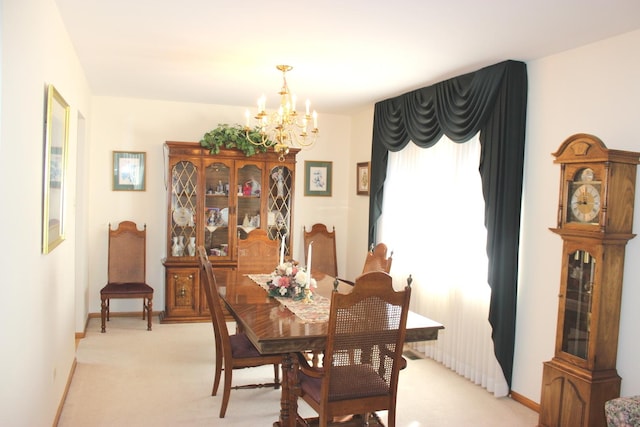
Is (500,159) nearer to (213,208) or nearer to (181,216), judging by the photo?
(213,208)

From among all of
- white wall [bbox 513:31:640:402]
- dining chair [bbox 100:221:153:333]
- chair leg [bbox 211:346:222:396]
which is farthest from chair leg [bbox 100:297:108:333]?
white wall [bbox 513:31:640:402]

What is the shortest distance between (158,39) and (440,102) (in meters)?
2.40

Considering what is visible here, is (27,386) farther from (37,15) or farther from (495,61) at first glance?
(495,61)

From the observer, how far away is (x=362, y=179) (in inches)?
254

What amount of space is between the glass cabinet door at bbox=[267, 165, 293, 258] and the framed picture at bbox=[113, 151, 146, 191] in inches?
59.3

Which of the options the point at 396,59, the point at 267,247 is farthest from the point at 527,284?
the point at 267,247

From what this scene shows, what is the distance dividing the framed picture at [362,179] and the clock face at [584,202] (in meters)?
3.26

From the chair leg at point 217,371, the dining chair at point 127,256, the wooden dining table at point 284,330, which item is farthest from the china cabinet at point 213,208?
the wooden dining table at point 284,330

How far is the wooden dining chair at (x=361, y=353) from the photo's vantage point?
8.60ft

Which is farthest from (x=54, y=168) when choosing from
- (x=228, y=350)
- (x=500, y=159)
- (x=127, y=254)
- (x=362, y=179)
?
(x=362, y=179)

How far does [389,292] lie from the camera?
2.66 m

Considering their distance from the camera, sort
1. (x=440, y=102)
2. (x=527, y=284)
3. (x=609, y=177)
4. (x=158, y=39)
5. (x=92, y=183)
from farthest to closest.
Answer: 1. (x=92, y=183)
2. (x=440, y=102)
3. (x=527, y=284)
4. (x=158, y=39)
5. (x=609, y=177)

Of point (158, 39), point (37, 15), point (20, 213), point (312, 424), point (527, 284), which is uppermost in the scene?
point (158, 39)

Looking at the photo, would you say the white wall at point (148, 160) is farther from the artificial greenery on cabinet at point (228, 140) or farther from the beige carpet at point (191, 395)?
the beige carpet at point (191, 395)
